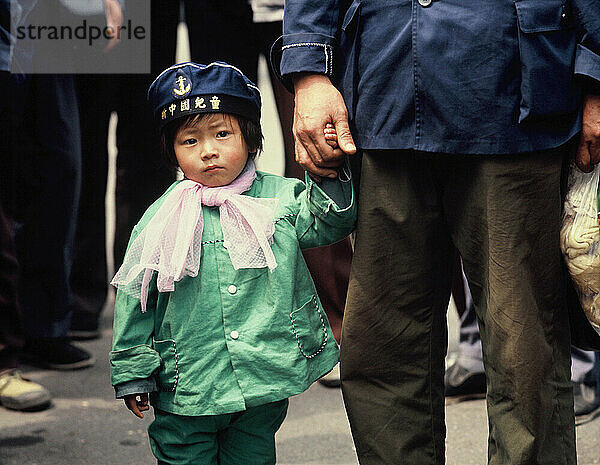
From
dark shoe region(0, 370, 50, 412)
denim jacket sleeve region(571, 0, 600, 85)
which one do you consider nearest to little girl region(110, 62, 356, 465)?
denim jacket sleeve region(571, 0, 600, 85)

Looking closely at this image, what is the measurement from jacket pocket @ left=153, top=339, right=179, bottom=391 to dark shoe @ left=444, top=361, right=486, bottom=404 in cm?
148

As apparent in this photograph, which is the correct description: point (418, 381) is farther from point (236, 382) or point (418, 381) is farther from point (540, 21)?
point (540, 21)

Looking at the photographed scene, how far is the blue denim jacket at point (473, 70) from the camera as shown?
80.0 inches

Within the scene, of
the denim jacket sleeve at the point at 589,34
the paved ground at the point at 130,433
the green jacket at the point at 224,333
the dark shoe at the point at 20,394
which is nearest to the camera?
the denim jacket sleeve at the point at 589,34

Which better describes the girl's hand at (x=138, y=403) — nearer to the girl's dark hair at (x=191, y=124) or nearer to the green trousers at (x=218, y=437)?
the green trousers at (x=218, y=437)

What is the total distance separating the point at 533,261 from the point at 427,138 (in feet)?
1.15

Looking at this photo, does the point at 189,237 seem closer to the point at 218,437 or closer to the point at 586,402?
the point at 218,437

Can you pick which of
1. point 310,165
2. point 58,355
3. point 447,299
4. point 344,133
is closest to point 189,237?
point 310,165

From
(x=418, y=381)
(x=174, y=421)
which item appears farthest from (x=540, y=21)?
(x=174, y=421)

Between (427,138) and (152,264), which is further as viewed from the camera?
(152,264)

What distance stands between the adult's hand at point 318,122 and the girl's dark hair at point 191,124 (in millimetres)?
265

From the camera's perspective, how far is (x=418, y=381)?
7.75 feet

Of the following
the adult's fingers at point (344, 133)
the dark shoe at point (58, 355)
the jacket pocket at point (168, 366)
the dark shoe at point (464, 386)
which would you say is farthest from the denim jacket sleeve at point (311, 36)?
the dark shoe at point (58, 355)

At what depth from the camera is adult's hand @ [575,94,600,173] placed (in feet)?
6.75
